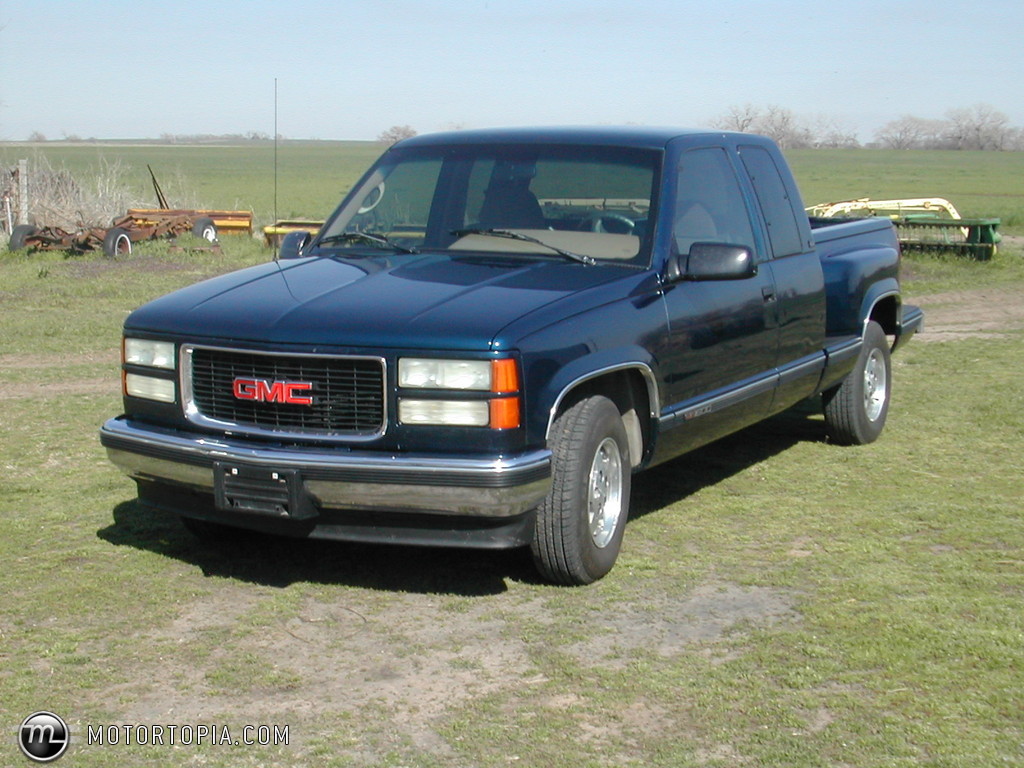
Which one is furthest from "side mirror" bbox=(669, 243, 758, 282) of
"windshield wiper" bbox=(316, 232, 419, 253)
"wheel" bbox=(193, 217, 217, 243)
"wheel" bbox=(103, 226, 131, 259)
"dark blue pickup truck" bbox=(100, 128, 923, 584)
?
"wheel" bbox=(193, 217, 217, 243)

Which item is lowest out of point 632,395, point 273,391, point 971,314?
point 971,314

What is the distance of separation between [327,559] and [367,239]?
152 cm

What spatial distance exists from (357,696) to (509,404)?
1.17 meters

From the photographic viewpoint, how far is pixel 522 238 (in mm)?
5762

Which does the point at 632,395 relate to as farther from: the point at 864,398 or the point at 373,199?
the point at 864,398

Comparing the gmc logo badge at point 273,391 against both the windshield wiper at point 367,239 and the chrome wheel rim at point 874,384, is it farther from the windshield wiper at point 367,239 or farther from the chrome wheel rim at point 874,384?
the chrome wheel rim at point 874,384

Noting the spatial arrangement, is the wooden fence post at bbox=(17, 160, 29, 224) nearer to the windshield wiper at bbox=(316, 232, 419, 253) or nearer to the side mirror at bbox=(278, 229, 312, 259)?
the side mirror at bbox=(278, 229, 312, 259)

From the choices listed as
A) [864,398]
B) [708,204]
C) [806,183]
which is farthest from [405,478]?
[806,183]

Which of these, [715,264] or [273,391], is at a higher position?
[715,264]

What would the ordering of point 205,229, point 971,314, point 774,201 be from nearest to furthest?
1. point 774,201
2. point 971,314
3. point 205,229

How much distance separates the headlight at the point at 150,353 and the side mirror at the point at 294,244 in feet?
3.64

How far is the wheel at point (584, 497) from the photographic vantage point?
489 cm

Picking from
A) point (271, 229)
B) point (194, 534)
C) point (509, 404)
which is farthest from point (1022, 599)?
point (271, 229)

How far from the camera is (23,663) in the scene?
4.34m
